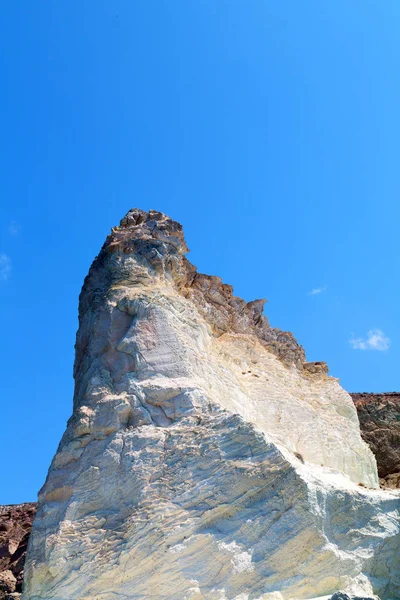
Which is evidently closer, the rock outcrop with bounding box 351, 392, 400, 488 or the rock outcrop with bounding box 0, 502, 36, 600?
the rock outcrop with bounding box 0, 502, 36, 600

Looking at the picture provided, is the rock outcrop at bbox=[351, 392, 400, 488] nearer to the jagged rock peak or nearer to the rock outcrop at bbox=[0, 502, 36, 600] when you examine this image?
the jagged rock peak

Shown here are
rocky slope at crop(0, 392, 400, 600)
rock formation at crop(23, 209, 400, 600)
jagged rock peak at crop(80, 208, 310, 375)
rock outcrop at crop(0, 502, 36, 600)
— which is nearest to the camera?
rock formation at crop(23, 209, 400, 600)

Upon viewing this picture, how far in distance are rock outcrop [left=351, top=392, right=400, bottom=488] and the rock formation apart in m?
9.48

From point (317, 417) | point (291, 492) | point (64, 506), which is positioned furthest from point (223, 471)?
point (317, 417)

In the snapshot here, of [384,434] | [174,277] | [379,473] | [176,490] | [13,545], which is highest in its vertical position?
[174,277]

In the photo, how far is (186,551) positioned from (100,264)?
904 cm

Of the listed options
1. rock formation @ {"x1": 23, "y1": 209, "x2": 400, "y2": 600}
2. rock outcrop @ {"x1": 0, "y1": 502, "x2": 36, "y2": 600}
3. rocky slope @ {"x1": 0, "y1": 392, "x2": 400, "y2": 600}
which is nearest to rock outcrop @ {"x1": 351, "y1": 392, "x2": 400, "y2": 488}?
rocky slope @ {"x1": 0, "y1": 392, "x2": 400, "y2": 600}

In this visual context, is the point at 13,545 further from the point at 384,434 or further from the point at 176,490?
the point at 384,434

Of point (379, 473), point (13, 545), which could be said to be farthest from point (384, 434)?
point (13, 545)

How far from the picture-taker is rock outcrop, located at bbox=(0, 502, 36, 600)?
821 inches

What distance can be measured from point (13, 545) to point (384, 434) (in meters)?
15.4

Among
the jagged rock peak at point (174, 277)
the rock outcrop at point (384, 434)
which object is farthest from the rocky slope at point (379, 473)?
the jagged rock peak at point (174, 277)

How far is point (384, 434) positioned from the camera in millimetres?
27562

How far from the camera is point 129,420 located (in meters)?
14.1
